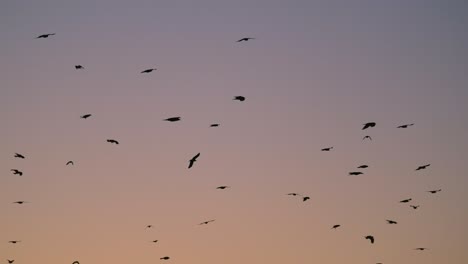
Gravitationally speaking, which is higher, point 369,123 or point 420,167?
Answer: point 369,123

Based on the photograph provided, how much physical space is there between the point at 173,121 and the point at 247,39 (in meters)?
6.30

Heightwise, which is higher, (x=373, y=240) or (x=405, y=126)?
(x=405, y=126)

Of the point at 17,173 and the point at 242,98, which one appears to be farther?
the point at 17,173

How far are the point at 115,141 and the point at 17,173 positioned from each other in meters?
6.93

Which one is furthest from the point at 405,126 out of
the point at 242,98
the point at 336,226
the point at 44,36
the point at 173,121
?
the point at 44,36

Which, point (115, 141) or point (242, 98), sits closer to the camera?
point (242, 98)

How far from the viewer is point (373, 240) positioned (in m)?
52.8

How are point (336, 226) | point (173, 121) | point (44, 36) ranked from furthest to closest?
point (336, 226) < point (44, 36) < point (173, 121)

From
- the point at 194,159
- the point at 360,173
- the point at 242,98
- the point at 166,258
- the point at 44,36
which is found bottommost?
the point at 166,258

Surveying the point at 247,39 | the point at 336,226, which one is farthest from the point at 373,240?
the point at 247,39

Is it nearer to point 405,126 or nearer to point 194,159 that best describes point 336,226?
point 405,126

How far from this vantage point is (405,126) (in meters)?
48.6

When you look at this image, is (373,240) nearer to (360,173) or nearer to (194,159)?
(360,173)

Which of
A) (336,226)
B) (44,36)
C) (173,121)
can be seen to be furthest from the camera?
(336,226)
